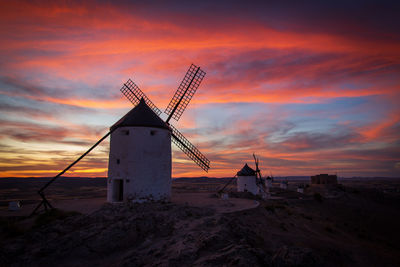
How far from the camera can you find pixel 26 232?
10.7 meters

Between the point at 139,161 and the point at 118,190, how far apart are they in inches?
115

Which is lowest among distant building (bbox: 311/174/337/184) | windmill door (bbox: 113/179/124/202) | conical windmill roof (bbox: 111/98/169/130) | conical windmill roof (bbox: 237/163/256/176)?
distant building (bbox: 311/174/337/184)

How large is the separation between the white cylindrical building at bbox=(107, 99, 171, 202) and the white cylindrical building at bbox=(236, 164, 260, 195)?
1975cm

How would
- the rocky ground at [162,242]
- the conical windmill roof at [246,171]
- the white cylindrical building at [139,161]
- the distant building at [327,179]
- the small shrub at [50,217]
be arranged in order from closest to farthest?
the rocky ground at [162,242]
the small shrub at [50,217]
the white cylindrical building at [139,161]
the conical windmill roof at [246,171]
the distant building at [327,179]

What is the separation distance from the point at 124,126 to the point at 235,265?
507 inches

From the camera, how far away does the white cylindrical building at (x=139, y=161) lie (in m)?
15.9

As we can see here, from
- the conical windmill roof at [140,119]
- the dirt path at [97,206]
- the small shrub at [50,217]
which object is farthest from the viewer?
the conical windmill roof at [140,119]

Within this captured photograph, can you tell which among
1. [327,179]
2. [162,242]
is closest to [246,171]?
[162,242]

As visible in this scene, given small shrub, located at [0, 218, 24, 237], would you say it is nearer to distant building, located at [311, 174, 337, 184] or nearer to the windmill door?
the windmill door

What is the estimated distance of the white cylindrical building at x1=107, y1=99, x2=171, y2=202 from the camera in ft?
52.2

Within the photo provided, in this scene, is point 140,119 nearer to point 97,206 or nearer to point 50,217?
point 97,206

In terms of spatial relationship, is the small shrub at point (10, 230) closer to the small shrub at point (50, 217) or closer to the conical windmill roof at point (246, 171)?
Answer: the small shrub at point (50, 217)

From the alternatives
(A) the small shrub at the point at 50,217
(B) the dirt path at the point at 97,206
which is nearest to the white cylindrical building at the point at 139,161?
(B) the dirt path at the point at 97,206

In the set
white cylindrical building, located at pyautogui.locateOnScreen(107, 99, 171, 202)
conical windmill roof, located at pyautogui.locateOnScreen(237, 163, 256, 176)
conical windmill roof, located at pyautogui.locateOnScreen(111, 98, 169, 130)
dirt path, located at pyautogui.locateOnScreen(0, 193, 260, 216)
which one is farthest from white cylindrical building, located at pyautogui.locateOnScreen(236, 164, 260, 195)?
conical windmill roof, located at pyautogui.locateOnScreen(111, 98, 169, 130)
